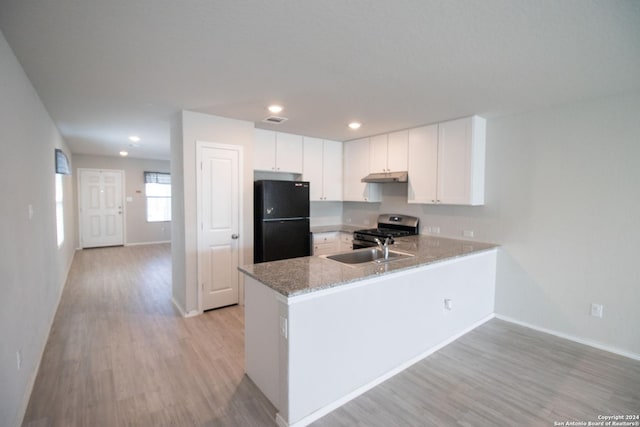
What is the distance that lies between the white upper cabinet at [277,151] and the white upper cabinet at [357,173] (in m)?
0.89

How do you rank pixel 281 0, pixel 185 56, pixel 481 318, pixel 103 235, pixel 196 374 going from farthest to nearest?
pixel 103 235
pixel 481 318
pixel 196 374
pixel 185 56
pixel 281 0

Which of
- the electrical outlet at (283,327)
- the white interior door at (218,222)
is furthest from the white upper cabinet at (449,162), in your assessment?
the electrical outlet at (283,327)

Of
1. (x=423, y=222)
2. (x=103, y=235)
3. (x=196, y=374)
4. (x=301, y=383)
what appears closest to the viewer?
(x=301, y=383)

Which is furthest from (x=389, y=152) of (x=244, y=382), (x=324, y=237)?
(x=244, y=382)

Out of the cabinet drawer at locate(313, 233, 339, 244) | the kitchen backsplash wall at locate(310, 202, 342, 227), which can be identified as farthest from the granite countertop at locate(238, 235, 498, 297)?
the kitchen backsplash wall at locate(310, 202, 342, 227)

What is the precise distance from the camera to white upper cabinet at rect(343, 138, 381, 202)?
4.79 metres

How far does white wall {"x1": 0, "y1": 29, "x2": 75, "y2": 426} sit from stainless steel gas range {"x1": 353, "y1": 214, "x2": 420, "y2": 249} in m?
3.52

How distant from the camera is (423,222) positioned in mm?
4273

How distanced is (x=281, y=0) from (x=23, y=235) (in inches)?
96.4

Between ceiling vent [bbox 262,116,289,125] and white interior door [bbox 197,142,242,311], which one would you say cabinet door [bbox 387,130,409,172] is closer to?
ceiling vent [bbox 262,116,289,125]

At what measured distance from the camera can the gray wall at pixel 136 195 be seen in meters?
7.82

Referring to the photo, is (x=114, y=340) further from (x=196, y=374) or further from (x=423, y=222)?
(x=423, y=222)

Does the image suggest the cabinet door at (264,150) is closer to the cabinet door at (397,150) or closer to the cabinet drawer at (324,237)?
the cabinet drawer at (324,237)

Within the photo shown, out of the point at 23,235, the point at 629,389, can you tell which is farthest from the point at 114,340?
the point at 629,389
